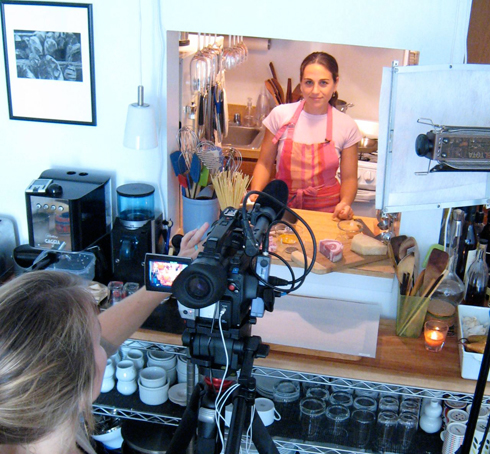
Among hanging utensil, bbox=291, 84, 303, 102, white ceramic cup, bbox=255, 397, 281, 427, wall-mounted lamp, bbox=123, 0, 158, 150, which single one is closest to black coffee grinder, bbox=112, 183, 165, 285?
wall-mounted lamp, bbox=123, 0, 158, 150

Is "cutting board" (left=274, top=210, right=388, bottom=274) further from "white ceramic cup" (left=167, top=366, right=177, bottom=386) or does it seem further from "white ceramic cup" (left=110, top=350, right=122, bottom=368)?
"white ceramic cup" (left=110, top=350, right=122, bottom=368)

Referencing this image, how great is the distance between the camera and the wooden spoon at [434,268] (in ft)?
5.84

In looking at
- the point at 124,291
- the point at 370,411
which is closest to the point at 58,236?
the point at 124,291

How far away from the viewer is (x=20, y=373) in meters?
0.88

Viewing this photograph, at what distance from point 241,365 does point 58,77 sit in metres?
1.29

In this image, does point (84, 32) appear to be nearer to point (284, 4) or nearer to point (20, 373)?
point (284, 4)

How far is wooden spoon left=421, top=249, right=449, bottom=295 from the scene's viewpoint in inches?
70.1

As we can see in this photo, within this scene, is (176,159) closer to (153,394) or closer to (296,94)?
(153,394)

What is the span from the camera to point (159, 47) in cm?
192

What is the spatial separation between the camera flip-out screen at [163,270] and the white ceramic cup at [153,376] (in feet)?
2.30

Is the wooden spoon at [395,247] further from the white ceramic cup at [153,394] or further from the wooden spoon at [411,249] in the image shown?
the white ceramic cup at [153,394]

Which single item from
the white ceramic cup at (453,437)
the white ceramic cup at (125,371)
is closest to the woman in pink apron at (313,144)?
the white ceramic cup at (125,371)

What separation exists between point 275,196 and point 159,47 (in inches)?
34.0

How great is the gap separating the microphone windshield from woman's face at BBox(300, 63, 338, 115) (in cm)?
127
